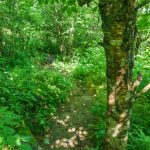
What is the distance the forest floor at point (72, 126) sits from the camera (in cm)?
598

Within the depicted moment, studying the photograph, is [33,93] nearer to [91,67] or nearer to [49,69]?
[49,69]

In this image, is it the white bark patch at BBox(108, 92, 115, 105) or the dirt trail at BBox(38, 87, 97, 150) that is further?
the dirt trail at BBox(38, 87, 97, 150)

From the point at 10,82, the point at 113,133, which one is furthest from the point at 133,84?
the point at 10,82

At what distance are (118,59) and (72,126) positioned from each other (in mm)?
3589

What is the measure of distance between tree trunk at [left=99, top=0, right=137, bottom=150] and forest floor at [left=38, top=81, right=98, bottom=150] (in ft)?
6.50

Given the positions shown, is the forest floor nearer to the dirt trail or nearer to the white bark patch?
the dirt trail

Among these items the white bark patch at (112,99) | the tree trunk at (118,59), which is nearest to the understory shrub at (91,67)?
the tree trunk at (118,59)

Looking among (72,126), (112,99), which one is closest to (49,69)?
(72,126)

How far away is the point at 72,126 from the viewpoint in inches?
262

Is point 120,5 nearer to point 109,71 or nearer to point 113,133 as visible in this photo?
point 109,71

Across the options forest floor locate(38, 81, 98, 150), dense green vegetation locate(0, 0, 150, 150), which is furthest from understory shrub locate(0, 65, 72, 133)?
forest floor locate(38, 81, 98, 150)

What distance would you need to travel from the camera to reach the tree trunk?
312cm

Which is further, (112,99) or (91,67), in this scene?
(91,67)

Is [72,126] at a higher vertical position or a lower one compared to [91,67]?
lower
